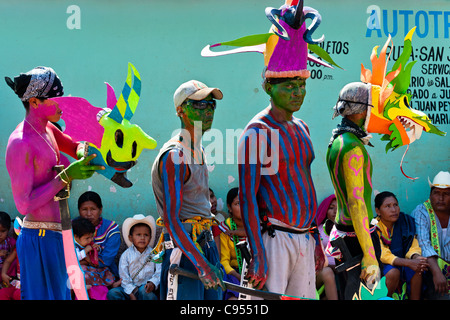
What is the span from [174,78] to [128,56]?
525 mm

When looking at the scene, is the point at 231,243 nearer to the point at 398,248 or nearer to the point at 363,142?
the point at 398,248

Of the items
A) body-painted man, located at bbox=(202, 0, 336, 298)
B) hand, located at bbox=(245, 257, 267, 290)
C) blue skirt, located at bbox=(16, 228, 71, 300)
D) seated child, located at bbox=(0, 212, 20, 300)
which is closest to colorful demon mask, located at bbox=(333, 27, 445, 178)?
body-painted man, located at bbox=(202, 0, 336, 298)

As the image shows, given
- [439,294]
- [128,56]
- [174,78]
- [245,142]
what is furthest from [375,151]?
[245,142]

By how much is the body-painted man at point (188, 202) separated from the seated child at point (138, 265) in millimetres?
2262

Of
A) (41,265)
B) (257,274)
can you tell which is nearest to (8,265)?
(41,265)

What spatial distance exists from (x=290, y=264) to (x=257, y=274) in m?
0.28

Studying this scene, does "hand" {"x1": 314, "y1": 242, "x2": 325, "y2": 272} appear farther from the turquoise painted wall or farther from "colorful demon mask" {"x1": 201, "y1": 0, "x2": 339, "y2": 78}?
the turquoise painted wall

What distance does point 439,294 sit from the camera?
22.3 ft

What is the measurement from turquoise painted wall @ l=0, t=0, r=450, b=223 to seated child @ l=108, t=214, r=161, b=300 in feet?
1.02

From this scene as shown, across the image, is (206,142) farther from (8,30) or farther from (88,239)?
(8,30)

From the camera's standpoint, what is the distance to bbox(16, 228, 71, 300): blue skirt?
466 centimetres

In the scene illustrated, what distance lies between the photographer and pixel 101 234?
703cm

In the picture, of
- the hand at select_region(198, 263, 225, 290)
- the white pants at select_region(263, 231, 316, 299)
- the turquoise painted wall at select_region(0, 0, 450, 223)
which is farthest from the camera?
the turquoise painted wall at select_region(0, 0, 450, 223)
